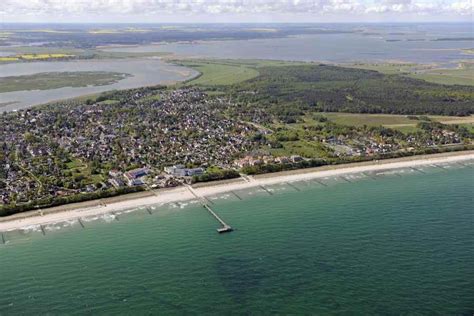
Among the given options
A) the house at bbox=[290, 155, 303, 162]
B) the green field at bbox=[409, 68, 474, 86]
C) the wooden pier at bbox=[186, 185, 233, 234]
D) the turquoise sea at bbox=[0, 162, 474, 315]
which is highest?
the green field at bbox=[409, 68, 474, 86]

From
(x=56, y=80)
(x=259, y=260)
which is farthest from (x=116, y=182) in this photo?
(x=56, y=80)

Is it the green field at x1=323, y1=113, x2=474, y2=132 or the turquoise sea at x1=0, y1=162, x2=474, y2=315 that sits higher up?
the green field at x1=323, y1=113, x2=474, y2=132

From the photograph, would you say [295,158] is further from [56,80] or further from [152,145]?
[56,80]

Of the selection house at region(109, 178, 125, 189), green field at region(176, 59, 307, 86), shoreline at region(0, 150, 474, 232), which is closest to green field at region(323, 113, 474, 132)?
shoreline at region(0, 150, 474, 232)

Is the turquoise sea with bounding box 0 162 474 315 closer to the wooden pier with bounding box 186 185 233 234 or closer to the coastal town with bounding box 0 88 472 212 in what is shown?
the wooden pier with bounding box 186 185 233 234

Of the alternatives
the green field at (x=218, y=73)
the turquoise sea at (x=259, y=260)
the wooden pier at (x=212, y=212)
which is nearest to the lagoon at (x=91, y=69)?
the green field at (x=218, y=73)

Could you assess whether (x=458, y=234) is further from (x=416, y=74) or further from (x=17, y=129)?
(x=416, y=74)

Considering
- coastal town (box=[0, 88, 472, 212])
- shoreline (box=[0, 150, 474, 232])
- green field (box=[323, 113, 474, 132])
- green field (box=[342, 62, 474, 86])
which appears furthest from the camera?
green field (box=[342, 62, 474, 86])

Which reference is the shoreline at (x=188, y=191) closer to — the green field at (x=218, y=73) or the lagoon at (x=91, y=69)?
the lagoon at (x=91, y=69)
